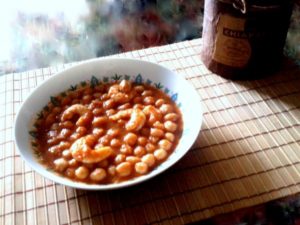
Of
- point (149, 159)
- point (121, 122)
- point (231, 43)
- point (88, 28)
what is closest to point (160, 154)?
point (149, 159)

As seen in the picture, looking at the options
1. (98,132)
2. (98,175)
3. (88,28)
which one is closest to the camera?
(98,175)

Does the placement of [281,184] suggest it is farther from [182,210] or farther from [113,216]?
[113,216]

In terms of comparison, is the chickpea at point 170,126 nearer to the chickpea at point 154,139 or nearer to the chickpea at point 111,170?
the chickpea at point 154,139

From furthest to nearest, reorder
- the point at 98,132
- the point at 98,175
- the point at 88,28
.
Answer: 1. the point at 88,28
2. the point at 98,132
3. the point at 98,175

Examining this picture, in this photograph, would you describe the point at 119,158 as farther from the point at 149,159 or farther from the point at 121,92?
the point at 121,92

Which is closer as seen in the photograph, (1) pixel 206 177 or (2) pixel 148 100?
(1) pixel 206 177

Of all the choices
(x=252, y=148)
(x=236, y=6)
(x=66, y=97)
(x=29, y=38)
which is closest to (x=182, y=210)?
(x=252, y=148)

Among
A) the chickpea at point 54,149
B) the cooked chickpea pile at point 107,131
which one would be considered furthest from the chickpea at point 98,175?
the chickpea at point 54,149
